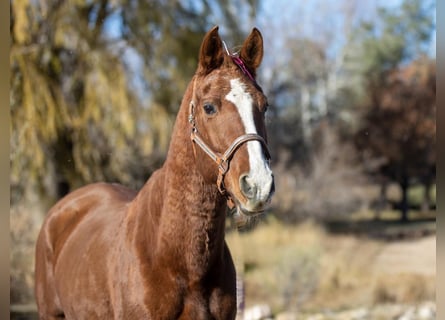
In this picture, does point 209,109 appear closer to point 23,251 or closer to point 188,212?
point 188,212

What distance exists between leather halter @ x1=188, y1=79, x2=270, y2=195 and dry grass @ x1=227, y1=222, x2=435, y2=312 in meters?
5.31

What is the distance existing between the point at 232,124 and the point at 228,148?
9 cm

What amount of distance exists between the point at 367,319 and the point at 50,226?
558cm

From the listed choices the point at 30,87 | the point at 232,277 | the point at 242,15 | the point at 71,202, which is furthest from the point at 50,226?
the point at 242,15

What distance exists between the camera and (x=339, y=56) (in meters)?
17.8

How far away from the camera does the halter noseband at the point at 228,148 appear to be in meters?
2.06

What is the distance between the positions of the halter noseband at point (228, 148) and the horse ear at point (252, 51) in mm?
76

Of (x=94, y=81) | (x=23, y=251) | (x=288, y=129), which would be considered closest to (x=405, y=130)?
(x=288, y=129)

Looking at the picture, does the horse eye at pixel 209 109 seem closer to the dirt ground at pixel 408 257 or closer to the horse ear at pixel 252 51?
the horse ear at pixel 252 51

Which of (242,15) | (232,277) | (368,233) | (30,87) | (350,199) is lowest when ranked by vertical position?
(368,233)

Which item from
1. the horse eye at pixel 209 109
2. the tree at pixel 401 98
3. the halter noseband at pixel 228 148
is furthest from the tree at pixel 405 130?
the horse eye at pixel 209 109

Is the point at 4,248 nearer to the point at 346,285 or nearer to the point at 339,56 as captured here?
the point at 346,285

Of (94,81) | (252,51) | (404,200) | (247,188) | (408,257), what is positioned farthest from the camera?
(404,200)

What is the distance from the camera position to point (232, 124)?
214cm
